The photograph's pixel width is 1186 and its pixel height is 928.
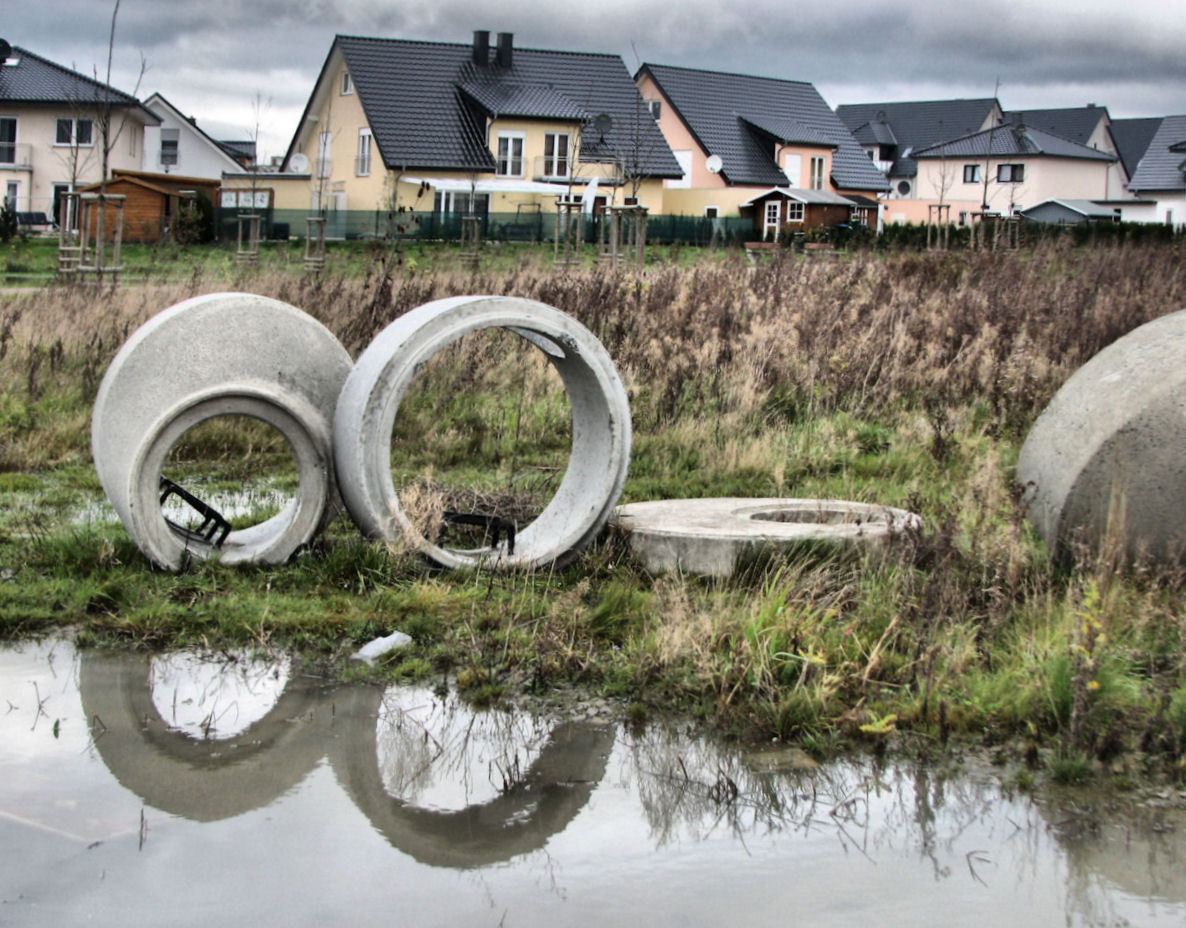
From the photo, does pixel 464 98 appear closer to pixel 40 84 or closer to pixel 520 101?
pixel 520 101

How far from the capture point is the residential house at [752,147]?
58.5 meters

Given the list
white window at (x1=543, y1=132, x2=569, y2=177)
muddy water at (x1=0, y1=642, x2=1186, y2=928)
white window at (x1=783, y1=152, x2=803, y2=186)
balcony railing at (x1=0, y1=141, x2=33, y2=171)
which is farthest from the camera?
white window at (x1=783, y1=152, x2=803, y2=186)

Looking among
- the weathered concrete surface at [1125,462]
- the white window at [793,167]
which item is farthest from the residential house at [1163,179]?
the weathered concrete surface at [1125,462]

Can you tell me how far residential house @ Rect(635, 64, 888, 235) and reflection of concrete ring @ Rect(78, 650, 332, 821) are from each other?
52.1 meters

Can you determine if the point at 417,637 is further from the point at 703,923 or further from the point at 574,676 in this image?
the point at 703,923

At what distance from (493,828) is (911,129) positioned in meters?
84.4

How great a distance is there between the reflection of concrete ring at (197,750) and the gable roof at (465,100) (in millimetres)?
44854

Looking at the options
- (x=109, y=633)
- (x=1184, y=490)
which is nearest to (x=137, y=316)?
(x=109, y=633)

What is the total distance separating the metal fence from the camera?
43.5 m

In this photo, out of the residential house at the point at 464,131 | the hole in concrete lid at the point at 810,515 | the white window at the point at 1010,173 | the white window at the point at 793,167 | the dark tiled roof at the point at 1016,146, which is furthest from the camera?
the white window at the point at 1010,173

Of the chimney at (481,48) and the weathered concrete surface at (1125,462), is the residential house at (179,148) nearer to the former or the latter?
the chimney at (481,48)

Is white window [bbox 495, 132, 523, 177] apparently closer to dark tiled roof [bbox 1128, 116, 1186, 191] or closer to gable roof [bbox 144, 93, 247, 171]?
gable roof [bbox 144, 93, 247, 171]

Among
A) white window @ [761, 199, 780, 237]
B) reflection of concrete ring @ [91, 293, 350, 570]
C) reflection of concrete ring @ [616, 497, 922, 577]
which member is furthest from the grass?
white window @ [761, 199, 780, 237]

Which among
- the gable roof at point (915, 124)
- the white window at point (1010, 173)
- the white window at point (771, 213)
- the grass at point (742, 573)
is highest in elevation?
the gable roof at point (915, 124)
